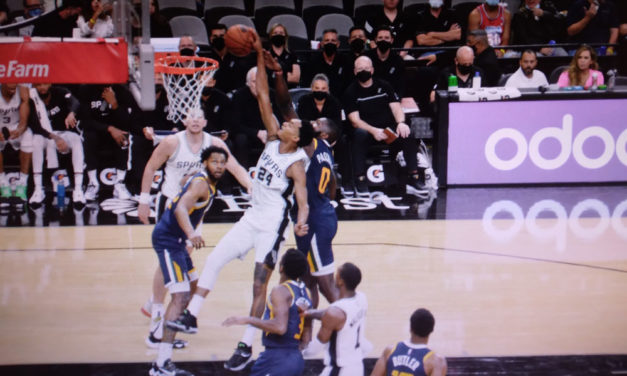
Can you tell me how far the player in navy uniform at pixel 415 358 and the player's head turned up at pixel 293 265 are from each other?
93cm

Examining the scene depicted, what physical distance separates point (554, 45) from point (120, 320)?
8.73 metres

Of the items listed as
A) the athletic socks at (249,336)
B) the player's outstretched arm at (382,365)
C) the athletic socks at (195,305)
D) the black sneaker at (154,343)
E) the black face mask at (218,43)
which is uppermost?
the black face mask at (218,43)

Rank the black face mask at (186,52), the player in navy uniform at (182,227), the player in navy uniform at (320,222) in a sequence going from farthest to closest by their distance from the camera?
the black face mask at (186,52) < the player in navy uniform at (320,222) < the player in navy uniform at (182,227)

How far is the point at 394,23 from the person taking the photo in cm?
1345

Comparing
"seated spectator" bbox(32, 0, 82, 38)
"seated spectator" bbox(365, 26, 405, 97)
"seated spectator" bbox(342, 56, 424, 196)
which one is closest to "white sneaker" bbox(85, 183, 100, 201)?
"seated spectator" bbox(32, 0, 82, 38)

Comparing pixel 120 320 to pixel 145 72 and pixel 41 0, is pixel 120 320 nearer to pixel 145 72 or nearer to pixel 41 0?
pixel 145 72

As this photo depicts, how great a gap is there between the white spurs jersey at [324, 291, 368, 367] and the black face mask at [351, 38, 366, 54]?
7.52m

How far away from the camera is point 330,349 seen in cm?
528

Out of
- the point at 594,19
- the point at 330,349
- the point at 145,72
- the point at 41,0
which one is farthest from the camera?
the point at 594,19

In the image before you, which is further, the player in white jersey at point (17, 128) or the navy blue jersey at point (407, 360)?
the player in white jersey at point (17, 128)

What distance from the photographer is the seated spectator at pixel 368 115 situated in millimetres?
11492

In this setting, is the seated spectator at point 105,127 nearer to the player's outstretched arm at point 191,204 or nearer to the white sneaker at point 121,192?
the white sneaker at point 121,192

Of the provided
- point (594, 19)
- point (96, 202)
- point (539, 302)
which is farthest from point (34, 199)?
point (594, 19)

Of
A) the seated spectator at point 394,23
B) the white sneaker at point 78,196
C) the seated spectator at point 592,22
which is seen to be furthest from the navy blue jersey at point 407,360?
the seated spectator at point 592,22
